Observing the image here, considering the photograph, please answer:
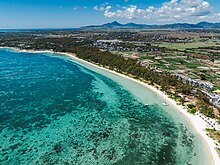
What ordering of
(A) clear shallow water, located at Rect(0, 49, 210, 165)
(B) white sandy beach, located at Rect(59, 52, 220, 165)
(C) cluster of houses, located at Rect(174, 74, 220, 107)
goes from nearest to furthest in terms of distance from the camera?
(A) clear shallow water, located at Rect(0, 49, 210, 165) → (B) white sandy beach, located at Rect(59, 52, 220, 165) → (C) cluster of houses, located at Rect(174, 74, 220, 107)

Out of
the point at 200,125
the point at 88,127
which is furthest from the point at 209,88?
the point at 88,127

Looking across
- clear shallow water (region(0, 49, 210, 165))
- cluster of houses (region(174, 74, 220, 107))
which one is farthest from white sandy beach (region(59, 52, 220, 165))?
cluster of houses (region(174, 74, 220, 107))

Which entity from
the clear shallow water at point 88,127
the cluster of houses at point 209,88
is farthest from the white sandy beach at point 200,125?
the cluster of houses at point 209,88

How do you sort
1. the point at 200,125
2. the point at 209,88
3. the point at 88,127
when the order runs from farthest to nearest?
the point at 209,88, the point at 200,125, the point at 88,127

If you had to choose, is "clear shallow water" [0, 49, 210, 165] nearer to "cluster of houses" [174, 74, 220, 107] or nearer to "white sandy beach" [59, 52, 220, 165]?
"white sandy beach" [59, 52, 220, 165]

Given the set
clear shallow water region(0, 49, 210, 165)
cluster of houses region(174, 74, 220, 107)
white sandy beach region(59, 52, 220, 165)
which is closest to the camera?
clear shallow water region(0, 49, 210, 165)

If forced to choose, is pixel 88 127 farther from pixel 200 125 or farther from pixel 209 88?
pixel 209 88

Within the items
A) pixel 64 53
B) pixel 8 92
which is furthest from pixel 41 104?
pixel 64 53

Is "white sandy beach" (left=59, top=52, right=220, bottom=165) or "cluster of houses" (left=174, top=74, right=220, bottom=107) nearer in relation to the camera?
"white sandy beach" (left=59, top=52, right=220, bottom=165)

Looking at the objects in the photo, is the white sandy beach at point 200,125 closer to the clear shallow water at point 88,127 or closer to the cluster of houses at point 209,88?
the clear shallow water at point 88,127
